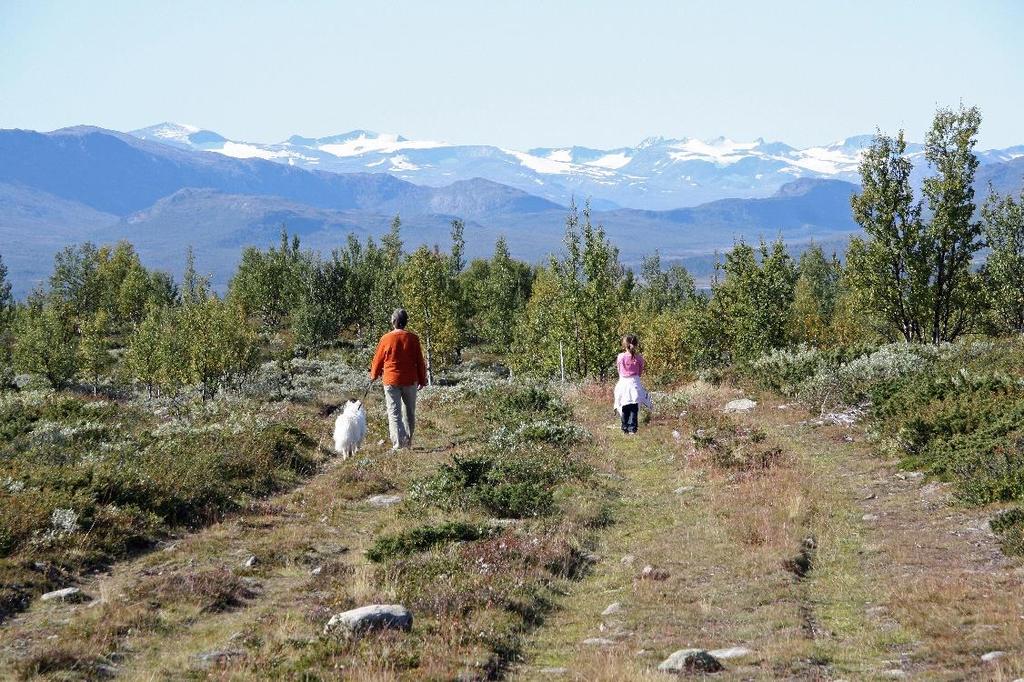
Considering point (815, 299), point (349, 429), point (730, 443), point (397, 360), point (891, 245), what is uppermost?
point (891, 245)

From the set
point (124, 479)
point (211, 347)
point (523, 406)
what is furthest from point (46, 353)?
point (124, 479)

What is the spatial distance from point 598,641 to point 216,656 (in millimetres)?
3530

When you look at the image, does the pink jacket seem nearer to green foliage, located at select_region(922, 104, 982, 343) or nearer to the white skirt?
the white skirt

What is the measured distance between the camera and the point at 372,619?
28.4 feet

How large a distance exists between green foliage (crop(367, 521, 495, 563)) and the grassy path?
1817 millimetres

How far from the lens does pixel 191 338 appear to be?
58000 millimetres

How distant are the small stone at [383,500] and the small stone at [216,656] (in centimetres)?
682

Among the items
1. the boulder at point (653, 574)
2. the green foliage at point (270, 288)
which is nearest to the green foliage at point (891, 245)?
the boulder at point (653, 574)

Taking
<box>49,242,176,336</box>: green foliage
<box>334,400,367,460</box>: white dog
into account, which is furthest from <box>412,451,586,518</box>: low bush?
<box>49,242,176,336</box>: green foliage

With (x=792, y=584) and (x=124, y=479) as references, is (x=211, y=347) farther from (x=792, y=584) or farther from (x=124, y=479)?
(x=792, y=584)

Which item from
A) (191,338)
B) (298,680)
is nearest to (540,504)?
(298,680)

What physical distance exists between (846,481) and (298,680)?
11215 mm

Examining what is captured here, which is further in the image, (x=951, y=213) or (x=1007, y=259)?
(x=1007, y=259)

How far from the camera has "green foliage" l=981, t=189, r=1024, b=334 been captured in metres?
55.0
